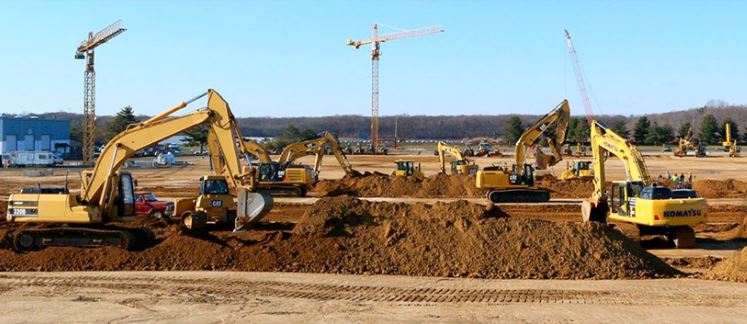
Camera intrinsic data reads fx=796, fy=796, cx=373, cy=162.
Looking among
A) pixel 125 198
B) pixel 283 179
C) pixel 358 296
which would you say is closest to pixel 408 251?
pixel 358 296

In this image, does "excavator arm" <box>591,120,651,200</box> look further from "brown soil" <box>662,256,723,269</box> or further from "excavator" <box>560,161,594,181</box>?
"excavator" <box>560,161,594,181</box>

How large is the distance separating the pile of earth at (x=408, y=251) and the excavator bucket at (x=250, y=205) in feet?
4.89

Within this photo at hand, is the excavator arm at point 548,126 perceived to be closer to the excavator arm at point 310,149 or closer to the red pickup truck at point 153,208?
the excavator arm at point 310,149

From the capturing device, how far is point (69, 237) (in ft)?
66.8

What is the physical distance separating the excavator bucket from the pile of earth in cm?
149

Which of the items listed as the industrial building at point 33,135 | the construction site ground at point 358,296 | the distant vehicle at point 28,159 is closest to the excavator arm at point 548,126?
the construction site ground at point 358,296

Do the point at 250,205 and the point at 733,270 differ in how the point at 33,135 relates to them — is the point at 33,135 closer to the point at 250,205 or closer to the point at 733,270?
the point at 250,205

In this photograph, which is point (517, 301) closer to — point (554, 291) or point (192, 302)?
point (554, 291)

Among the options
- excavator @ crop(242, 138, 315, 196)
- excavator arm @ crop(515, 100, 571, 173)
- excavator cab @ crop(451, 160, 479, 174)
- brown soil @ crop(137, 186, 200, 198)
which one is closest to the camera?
excavator arm @ crop(515, 100, 571, 173)

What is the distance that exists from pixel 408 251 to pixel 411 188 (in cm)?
2365

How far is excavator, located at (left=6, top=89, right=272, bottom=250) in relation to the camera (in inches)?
797

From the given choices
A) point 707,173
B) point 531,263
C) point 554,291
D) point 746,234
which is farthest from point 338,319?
point 707,173

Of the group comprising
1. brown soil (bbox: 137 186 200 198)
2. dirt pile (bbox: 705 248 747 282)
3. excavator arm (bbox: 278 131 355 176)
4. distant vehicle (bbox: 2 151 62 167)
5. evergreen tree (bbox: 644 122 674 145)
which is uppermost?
evergreen tree (bbox: 644 122 674 145)

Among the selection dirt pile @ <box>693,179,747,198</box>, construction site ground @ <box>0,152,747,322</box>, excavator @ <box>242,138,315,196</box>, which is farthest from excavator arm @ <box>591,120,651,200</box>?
excavator @ <box>242,138,315,196</box>
